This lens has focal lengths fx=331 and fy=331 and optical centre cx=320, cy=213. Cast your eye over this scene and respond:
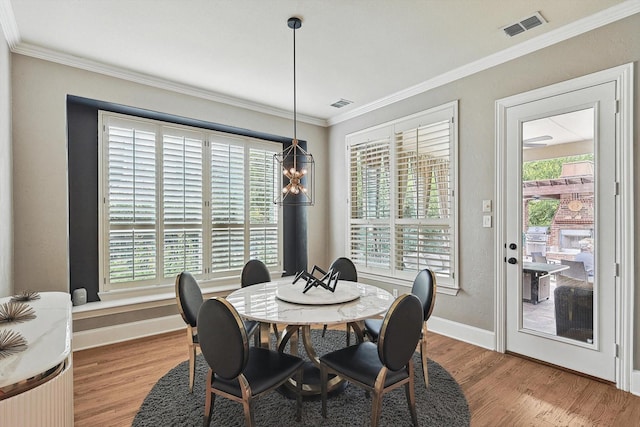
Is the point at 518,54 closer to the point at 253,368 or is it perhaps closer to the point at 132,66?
the point at 253,368

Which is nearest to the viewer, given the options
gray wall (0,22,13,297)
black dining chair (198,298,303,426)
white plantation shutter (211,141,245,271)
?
black dining chair (198,298,303,426)

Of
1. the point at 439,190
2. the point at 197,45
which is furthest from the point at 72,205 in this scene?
the point at 439,190

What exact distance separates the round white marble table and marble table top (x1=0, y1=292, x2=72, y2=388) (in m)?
0.90

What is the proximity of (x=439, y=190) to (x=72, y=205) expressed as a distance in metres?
3.93

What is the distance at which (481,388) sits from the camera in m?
2.51

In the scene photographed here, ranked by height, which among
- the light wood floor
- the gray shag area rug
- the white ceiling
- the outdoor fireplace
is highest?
the white ceiling

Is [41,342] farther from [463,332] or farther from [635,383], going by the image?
[635,383]

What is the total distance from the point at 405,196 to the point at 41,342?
3546 millimetres

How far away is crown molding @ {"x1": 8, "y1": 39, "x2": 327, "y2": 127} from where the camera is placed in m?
3.00

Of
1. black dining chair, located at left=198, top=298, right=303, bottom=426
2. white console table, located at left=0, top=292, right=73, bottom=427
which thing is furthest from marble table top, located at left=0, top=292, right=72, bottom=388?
black dining chair, located at left=198, top=298, right=303, bottom=426

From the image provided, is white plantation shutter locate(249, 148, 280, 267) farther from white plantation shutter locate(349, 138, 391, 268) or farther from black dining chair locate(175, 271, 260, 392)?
black dining chair locate(175, 271, 260, 392)

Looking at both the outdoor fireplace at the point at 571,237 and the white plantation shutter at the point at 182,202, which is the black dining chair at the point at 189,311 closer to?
the white plantation shutter at the point at 182,202

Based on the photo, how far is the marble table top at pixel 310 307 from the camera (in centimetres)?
196

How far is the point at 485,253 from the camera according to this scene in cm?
330
